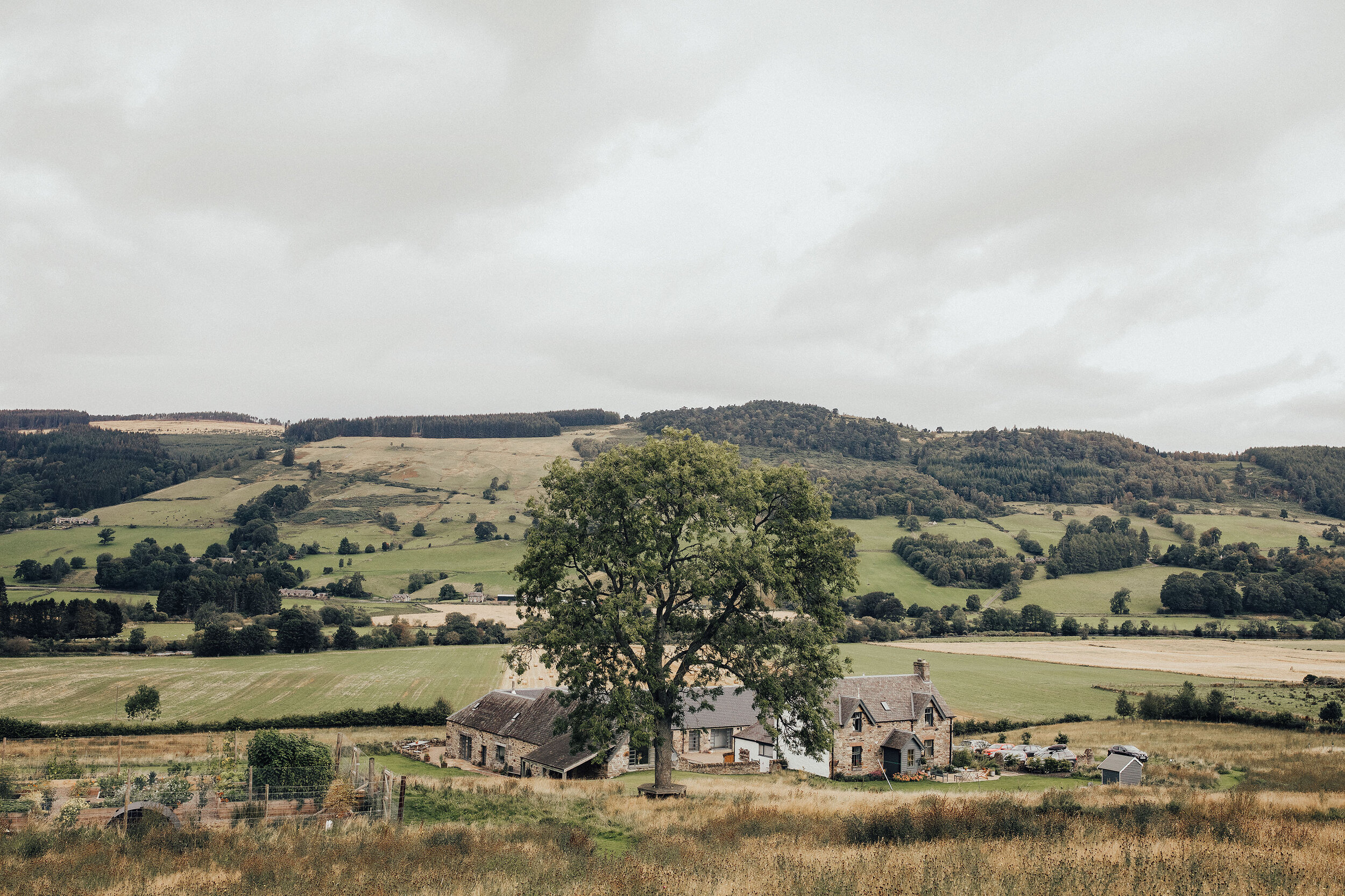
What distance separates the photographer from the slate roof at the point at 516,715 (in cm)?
4772

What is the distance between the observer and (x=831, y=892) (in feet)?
32.2

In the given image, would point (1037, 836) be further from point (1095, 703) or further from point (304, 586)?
point (304, 586)

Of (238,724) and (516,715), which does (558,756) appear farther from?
(238,724)

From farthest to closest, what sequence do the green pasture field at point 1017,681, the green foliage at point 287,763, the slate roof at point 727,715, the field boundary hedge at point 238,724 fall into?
1. the green pasture field at point 1017,681
2. the slate roof at point 727,715
3. the field boundary hedge at point 238,724
4. the green foliage at point 287,763

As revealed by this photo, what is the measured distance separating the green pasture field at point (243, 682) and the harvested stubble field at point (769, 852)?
50.2 metres

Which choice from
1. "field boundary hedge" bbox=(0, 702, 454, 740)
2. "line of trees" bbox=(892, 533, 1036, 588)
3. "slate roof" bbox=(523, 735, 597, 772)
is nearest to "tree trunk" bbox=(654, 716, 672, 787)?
"slate roof" bbox=(523, 735, 597, 772)

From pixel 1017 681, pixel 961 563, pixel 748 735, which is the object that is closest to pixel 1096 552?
pixel 961 563

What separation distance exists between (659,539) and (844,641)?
287ft

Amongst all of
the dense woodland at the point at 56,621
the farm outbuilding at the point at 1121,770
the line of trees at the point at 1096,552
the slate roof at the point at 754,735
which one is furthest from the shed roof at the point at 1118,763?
the line of trees at the point at 1096,552

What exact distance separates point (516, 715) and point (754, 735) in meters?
15.6

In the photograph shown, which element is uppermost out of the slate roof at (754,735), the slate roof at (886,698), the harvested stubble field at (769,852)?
the harvested stubble field at (769,852)

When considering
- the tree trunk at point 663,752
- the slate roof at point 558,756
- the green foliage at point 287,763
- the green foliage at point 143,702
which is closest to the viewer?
the green foliage at point 287,763

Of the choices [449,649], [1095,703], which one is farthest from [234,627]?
[1095,703]

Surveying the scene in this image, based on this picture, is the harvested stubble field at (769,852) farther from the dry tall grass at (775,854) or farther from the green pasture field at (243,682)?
the green pasture field at (243,682)
